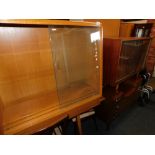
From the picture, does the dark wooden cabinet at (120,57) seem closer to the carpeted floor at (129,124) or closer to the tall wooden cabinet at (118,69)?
the tall wooden cabinet at (118,69)

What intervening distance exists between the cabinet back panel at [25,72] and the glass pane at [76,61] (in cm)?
9

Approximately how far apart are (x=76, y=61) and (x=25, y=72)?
525 millimetres

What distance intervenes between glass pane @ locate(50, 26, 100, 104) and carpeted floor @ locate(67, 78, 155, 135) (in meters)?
0.81

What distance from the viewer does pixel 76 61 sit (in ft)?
4.46

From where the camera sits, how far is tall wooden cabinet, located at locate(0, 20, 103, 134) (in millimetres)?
972

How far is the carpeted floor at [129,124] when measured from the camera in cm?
187

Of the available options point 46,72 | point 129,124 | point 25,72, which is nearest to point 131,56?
point 129,124

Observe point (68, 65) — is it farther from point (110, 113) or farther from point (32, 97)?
point (110, 113)

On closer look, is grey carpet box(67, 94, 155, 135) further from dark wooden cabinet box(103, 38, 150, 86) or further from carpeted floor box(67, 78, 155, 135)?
dark wooden cabinet box(103, 38, 150, 86)

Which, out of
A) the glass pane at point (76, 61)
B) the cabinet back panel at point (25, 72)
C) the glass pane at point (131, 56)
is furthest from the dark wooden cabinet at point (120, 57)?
the cabinet back panel at point (25, 72)

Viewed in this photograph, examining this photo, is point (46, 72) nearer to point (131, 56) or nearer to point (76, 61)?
point (76, 61)

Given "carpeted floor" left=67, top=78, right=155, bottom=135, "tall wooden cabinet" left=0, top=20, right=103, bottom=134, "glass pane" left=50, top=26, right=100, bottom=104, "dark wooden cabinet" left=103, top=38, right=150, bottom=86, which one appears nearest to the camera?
"tall wooden cabinet" left=0, top=20, right=103, bottom=134

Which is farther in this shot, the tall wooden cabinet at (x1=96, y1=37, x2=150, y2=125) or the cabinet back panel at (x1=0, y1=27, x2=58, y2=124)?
the tall wooden cabinet at (x1=96, y1=37, x2=150, y2=125)

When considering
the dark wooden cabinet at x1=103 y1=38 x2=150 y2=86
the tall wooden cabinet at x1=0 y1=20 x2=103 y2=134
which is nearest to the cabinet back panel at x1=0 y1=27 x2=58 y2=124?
the tall wooden cabinet at x1=0 y1=20 x2=103 y2=134
